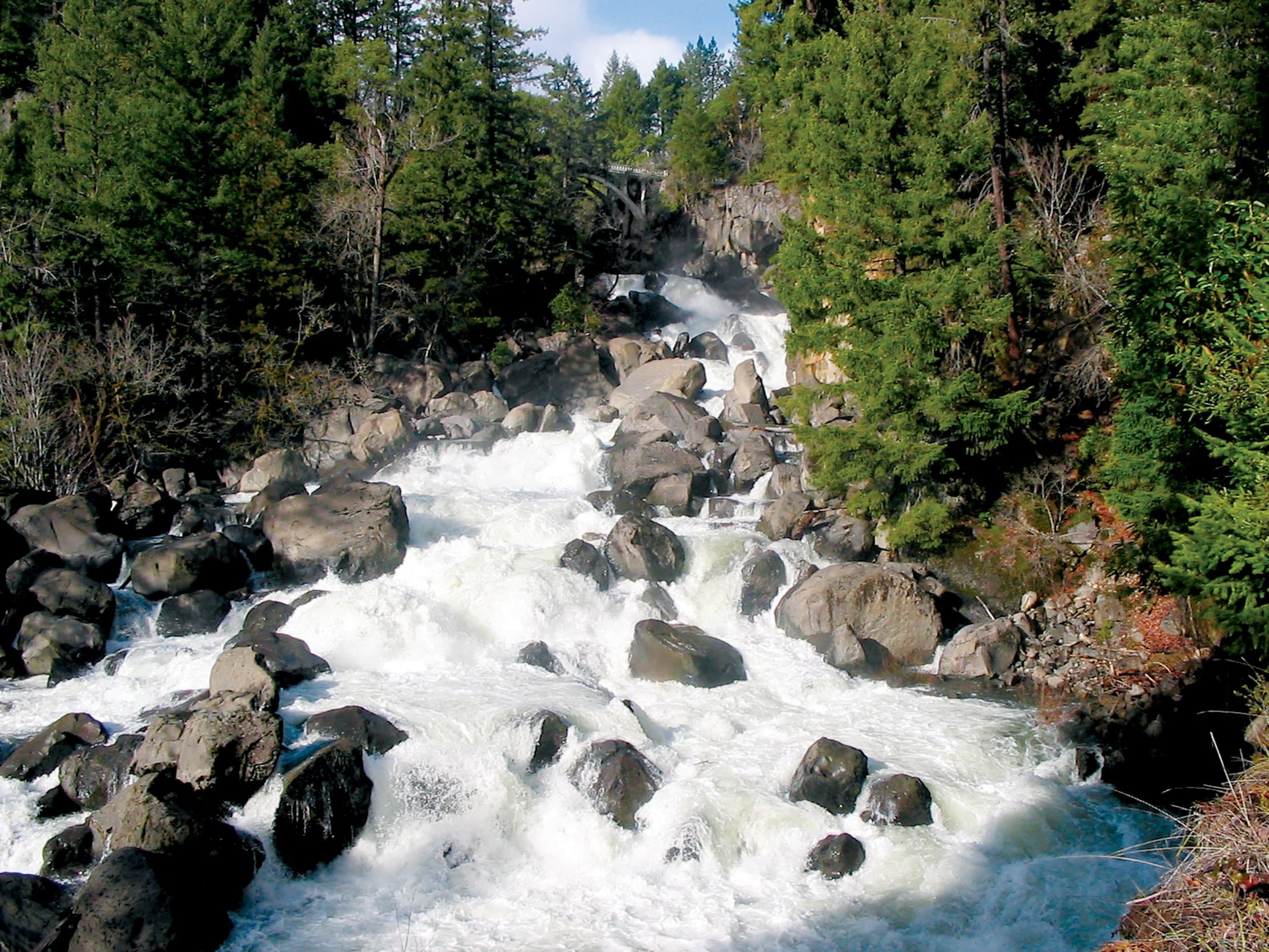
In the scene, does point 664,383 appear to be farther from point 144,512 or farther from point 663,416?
point 144,512

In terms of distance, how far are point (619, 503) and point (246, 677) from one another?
9937 millimetres

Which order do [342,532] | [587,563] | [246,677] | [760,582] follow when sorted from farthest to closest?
1. [342,532]
2. [587,563]
3. [760,582]
4. [246,677]

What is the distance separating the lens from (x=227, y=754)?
1139 cm

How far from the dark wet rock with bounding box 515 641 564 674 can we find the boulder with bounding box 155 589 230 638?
227 inches

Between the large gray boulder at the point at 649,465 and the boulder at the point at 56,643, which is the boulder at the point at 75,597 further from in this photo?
the large gray boulder at the point at 649,465

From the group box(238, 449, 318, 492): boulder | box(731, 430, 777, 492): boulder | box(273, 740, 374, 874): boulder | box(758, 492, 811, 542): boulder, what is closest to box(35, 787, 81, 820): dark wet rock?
box(273, 740, 374, 874): boulder

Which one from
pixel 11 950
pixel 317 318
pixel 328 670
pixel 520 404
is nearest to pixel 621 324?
pixel 520 404

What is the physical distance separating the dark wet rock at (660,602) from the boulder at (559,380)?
11.5 m

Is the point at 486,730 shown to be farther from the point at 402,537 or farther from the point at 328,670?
the point at 402,537

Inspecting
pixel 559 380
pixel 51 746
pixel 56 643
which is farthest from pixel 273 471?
pixel 51 746

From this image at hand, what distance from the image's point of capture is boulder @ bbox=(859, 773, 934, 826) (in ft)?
38.5

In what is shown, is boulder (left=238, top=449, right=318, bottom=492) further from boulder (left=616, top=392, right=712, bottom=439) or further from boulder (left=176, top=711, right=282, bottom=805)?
boulder (left=176, top=711, right=282, bottom=805)

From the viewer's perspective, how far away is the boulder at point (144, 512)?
2050 cm

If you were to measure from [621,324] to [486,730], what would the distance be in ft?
78.9
